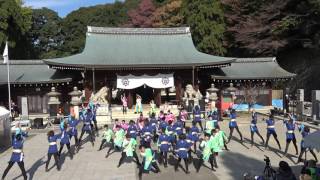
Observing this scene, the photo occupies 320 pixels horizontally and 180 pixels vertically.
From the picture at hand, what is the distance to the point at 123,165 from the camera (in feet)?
52.9

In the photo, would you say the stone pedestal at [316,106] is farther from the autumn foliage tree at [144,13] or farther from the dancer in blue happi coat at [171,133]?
the autumn foliage tree at [144,13]

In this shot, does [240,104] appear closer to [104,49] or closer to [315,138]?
[104,49]

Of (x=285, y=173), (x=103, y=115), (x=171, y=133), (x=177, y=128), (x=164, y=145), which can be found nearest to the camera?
(x=285, y=173)

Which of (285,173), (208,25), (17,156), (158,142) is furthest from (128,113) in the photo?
(285,173)

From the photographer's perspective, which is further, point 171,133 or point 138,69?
point 138,69

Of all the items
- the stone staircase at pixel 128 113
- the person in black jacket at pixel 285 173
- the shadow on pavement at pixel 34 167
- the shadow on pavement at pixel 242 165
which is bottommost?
the shadow on pavement at pixel 34 167

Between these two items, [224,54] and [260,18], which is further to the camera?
[224,54]

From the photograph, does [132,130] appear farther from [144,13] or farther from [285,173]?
[144,13]

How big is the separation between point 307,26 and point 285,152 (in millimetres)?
28654

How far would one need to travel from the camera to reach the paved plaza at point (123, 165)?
14.4 metres

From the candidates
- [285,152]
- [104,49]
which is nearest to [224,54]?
[104,49]

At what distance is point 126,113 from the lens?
3231 centimetres

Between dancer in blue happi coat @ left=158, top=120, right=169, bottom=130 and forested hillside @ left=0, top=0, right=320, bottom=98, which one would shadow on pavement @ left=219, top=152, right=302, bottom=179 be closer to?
dancer in blue happi coat @ left=158, top=120, right=169, bottom=130

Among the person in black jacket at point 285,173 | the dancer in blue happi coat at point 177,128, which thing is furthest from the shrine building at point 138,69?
the person in black jacket at point 285,173
